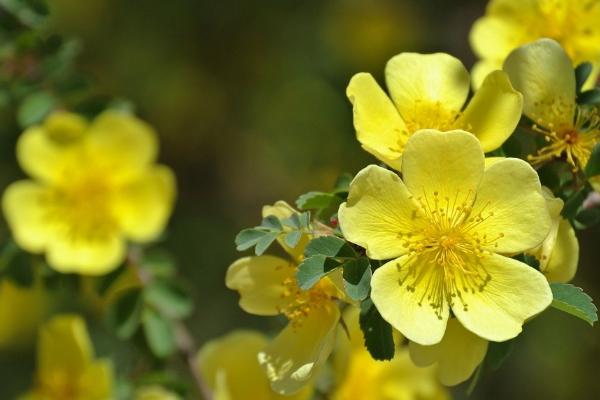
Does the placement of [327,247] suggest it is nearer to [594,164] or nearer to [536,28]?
[594,164]

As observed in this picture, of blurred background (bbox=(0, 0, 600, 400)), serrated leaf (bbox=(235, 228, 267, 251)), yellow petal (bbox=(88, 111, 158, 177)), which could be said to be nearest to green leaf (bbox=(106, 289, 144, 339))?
yellow petal (bbox=(88, 111, 158, 177))

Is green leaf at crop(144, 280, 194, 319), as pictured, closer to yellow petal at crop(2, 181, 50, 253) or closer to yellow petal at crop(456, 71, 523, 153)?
yellow petal at crop(2, 181, 50, 253)

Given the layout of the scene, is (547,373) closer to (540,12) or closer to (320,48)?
(320,48)

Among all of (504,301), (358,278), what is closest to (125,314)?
(358,278)

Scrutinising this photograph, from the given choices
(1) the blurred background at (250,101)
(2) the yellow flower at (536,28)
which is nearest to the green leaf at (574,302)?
(2) the yellow flower at (536,28)

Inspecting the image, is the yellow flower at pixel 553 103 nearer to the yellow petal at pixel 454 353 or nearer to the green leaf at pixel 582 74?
the green leaf at pixel 582 74
